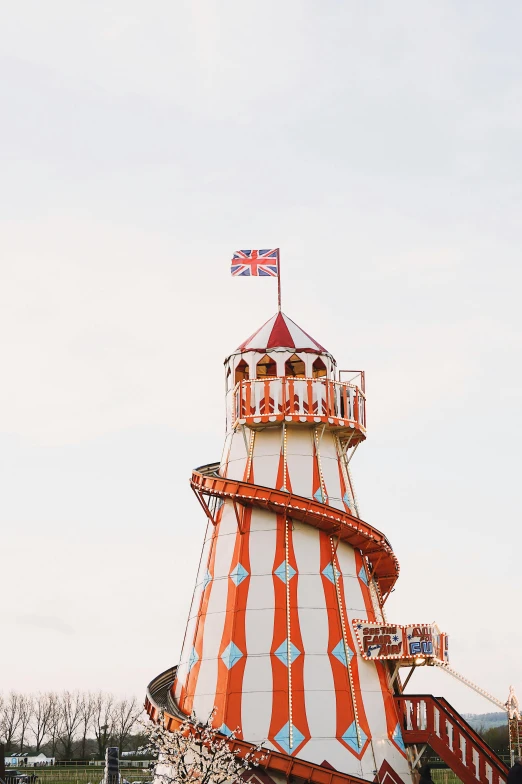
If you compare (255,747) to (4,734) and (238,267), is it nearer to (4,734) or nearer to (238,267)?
(238,267)

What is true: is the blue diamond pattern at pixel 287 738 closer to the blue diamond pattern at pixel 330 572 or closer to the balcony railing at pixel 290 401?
the blue diamond pattern at pixel 330 572

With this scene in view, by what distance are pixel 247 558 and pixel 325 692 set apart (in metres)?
5.75

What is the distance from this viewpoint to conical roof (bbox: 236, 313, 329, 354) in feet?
139

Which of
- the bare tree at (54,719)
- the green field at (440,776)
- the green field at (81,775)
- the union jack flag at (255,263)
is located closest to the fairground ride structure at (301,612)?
the union jack flag at (255,263)

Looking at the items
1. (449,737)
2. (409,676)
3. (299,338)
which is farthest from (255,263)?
(449,737)

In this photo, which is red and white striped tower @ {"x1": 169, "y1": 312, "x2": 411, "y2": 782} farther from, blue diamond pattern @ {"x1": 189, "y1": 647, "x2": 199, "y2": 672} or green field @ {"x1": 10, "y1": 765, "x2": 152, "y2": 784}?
green field @ {"x1": 10, "y1": 765, "x2": 152, "y2": 784}

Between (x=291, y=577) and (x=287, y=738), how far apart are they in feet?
18.9

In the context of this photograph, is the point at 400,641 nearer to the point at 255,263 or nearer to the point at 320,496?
the point at 320,496

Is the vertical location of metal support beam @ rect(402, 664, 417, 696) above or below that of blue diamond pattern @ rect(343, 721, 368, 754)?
above

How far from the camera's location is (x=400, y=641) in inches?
1452

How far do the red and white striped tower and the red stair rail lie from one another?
29.6 inches

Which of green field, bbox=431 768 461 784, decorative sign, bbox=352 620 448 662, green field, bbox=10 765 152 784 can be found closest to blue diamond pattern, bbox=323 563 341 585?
decorative sign, bbox=352 620 448 662

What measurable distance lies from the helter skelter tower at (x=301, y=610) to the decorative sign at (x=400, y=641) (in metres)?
0.04

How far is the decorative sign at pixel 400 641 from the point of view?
36.8 meters
